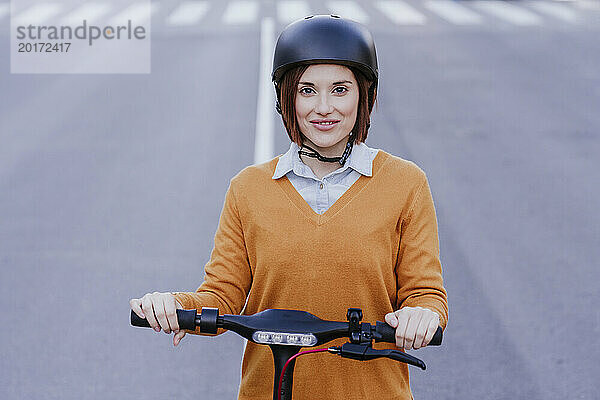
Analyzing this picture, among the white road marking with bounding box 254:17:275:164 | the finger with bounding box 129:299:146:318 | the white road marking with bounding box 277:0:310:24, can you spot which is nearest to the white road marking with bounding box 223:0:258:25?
the white road marking with bounding box 277:0:310:24

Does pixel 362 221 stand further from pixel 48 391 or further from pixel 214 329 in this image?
pixel 48 391

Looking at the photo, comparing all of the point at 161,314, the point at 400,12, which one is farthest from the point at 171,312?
the point at 400,12

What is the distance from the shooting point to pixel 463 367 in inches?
232

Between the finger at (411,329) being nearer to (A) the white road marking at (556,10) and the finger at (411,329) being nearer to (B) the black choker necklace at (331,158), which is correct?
(B) the black choker necklace at (331,158)

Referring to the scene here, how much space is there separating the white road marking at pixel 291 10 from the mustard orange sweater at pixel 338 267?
820 inches

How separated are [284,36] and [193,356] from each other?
3699 millimetres

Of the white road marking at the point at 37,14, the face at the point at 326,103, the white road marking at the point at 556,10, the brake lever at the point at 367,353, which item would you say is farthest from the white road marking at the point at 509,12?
the brake lever at the point at 367,353

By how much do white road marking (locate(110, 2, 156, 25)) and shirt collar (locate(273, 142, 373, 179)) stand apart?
23316 millimetres

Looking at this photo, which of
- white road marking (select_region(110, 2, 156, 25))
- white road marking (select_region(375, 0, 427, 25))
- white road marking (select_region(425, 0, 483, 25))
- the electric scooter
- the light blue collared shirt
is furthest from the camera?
white road marking (select_region(110, 2, 156, 25))

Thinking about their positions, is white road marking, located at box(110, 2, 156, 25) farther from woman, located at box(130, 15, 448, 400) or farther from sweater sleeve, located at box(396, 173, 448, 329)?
sweater sleeve, located at box(396, 173, 448, 329)

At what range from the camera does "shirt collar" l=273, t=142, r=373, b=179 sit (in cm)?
288

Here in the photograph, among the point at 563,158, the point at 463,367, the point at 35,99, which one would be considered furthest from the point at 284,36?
the point at 35,99

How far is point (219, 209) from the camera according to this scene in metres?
9.27

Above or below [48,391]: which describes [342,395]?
above
